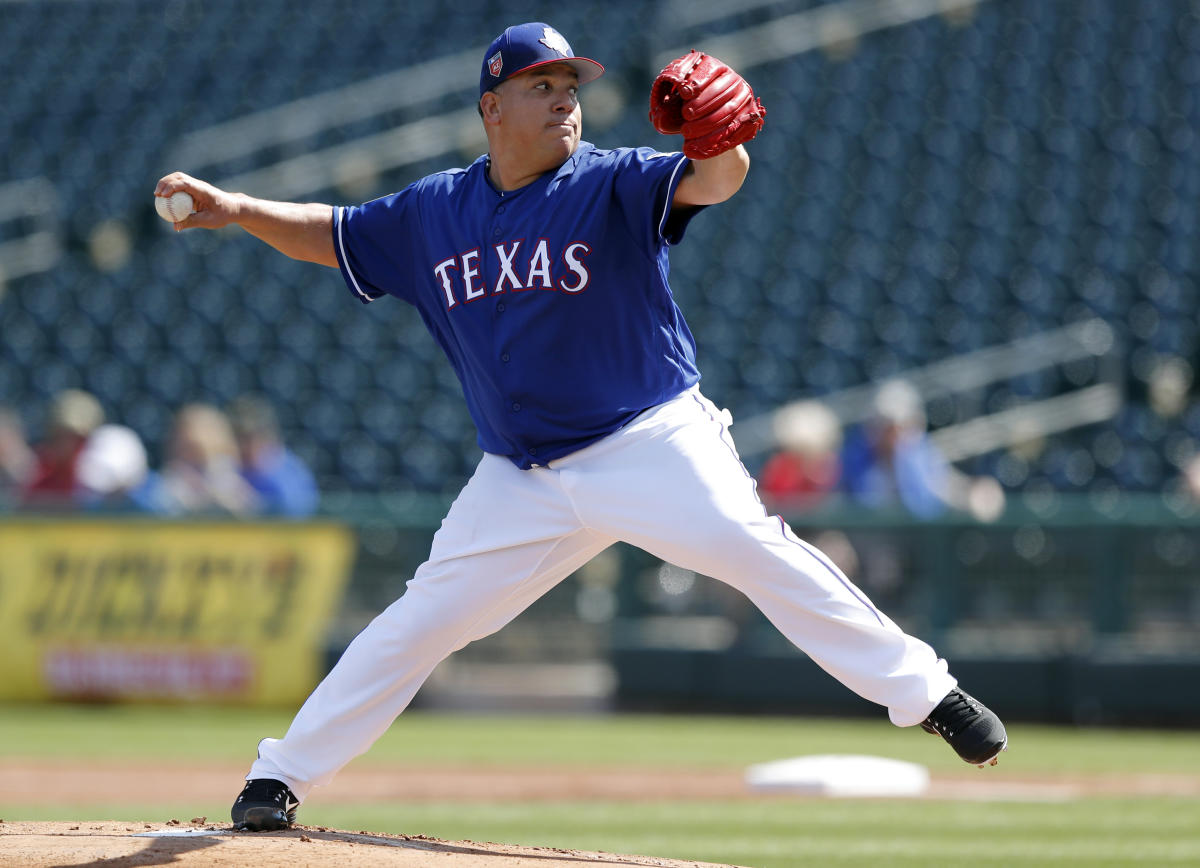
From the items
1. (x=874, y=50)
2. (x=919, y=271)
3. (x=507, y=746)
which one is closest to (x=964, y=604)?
(x=507, y=746)

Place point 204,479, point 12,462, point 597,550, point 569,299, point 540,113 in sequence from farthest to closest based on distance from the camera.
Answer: point 12,462 → point 204,479 → point 597,550 → point 540,113 → point 569,299

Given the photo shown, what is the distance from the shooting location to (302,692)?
10.5 metres

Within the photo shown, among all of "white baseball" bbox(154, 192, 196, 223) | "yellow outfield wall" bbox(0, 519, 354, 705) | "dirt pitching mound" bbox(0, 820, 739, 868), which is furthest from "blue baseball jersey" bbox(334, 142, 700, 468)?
"yellow outfield wall" bbox(0, 519, 354, 705)

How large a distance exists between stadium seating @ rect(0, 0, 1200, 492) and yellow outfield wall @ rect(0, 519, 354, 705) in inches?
101

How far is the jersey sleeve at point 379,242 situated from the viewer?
13.7 ft

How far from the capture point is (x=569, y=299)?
3791 mm

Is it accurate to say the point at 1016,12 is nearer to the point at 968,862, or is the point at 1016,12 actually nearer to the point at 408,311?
the point at 408,311

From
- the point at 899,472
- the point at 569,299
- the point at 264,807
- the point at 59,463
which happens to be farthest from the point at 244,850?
the point at 59,463

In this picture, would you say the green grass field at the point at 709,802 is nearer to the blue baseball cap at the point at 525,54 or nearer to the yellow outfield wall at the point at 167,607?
the yellow outfield wall at the point at 167,607

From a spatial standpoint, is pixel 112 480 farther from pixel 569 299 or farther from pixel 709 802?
pixel 569 299

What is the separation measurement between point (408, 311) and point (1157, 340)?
674 cm

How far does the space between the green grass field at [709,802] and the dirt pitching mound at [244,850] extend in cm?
115

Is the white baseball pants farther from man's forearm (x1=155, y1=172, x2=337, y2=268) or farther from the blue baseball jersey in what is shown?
man's forearm (x1=155, y1=172, x2=337, y2=268)

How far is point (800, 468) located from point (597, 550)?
641 centimetres
